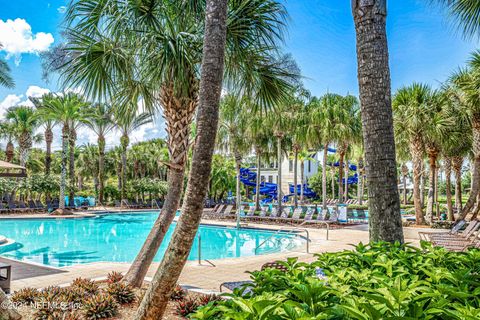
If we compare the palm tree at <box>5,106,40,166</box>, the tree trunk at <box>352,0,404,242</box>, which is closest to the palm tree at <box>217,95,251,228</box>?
the palm tree at <box>5,106,40,166</box>

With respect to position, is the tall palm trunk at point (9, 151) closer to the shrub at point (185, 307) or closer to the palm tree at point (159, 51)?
the palm tree at point (159, 51)

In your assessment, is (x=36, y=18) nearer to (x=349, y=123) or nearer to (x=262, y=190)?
(x=349, y=123)

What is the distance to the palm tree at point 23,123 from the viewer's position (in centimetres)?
3189

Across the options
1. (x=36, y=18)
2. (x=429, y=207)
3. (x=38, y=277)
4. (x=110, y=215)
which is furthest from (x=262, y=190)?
(x=38, y=277)

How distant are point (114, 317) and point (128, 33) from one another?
4.25 m

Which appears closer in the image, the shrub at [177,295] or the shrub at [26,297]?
the shrub at [26,297]

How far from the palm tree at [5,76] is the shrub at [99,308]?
18.2 m

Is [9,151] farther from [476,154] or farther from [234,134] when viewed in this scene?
[476,154]

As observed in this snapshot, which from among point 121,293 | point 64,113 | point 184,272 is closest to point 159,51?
point 121,293

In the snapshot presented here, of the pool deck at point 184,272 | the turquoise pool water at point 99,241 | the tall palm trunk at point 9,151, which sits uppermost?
the tall palm trunk at point 9,151

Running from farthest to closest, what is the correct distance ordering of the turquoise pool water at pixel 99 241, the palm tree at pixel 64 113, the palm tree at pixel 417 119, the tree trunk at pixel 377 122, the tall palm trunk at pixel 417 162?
the palm tree at pixel 64 113 < the tall palm trunk at pixel 417 162 < the palm tree at pixel 417 119 < the turquoise pool water at pixel 99 241 < the tree trunk at pixel 377 122

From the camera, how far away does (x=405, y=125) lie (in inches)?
719

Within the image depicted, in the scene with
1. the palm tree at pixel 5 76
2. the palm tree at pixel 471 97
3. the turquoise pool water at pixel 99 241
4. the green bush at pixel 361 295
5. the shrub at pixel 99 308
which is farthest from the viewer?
the palm tree at pixel 5 76

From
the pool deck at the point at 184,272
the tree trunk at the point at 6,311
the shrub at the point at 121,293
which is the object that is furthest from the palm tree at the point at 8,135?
the tree trunk at the point at 6,311
